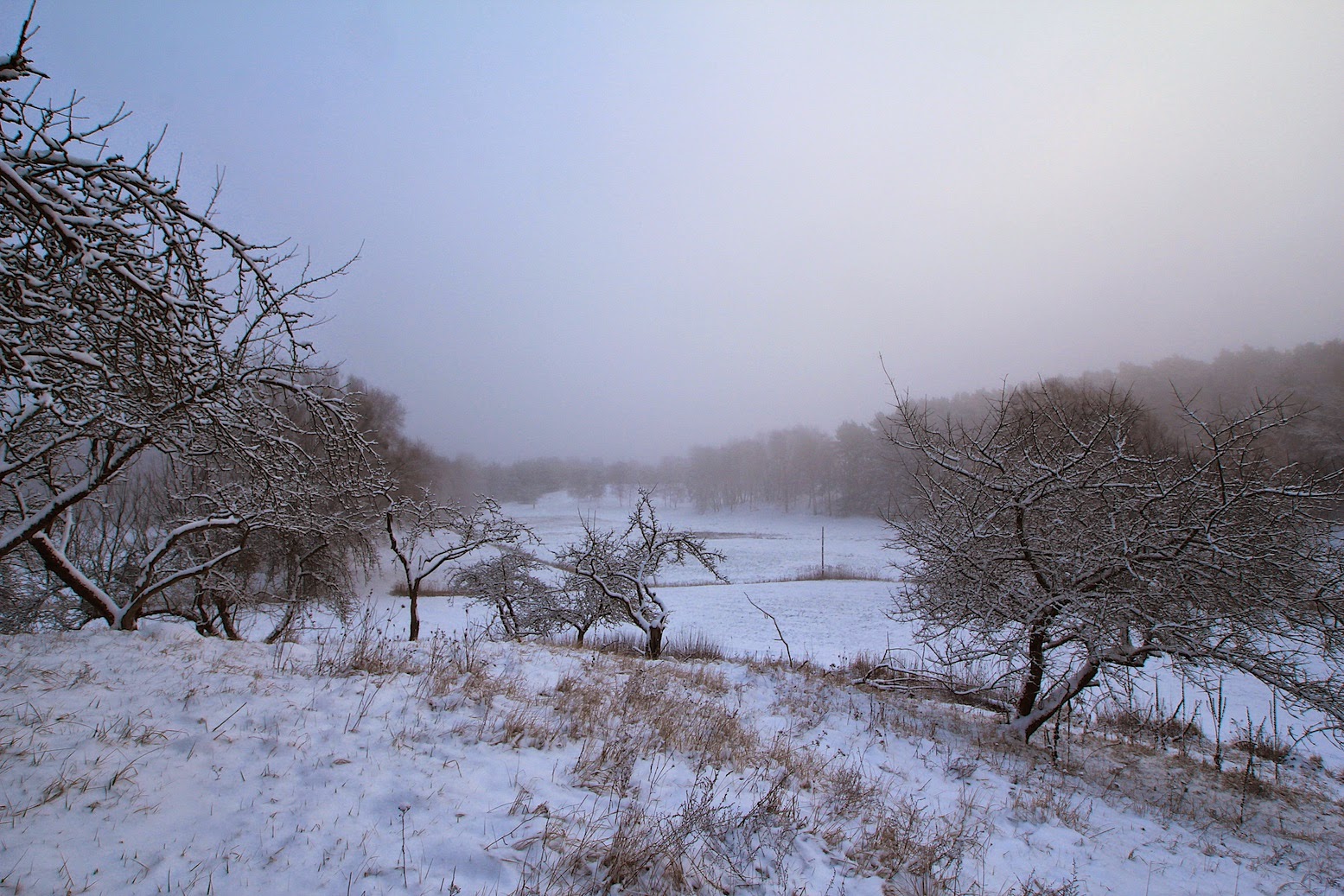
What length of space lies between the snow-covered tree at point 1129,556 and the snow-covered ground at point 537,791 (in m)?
1.51

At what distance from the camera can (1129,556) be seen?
6426 mm

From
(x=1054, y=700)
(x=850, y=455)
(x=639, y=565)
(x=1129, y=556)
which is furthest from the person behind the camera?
(x=850, y=455)

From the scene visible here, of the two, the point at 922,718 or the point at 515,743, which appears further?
the point at 922,718

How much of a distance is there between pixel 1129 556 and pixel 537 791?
7.08m

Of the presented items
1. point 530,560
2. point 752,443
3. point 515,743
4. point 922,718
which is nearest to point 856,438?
point 752,443

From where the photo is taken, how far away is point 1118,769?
6.85 metres

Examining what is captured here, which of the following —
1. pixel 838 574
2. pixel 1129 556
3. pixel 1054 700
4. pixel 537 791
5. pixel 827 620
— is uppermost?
pixel 1129 556

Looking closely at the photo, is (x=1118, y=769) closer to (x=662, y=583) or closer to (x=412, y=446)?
(x=662, y=583)

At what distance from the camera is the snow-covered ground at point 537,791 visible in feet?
8.44

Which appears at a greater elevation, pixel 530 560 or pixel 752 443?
pixel 752 443

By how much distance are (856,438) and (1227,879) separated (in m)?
66.9

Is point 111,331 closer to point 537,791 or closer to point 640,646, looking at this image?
point 537,791

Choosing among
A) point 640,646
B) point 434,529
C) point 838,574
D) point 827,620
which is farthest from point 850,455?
point 434,529

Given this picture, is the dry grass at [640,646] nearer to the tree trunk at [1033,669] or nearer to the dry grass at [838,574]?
the tree trunk at [1033,669]
